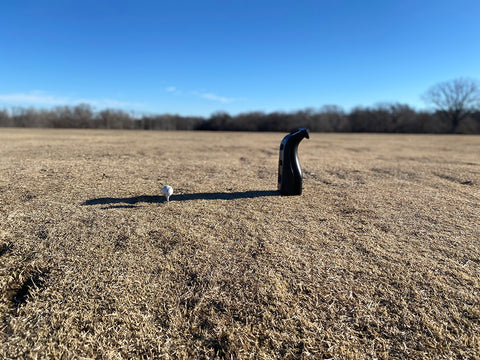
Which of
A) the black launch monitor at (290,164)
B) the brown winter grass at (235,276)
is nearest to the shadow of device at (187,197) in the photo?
the brown winter grass at (235,276)

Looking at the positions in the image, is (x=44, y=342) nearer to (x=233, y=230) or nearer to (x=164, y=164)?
(x=233, y=230)

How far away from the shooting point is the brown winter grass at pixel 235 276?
1.64m

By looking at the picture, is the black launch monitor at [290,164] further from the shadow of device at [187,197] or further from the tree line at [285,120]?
the tree line at [285,120]

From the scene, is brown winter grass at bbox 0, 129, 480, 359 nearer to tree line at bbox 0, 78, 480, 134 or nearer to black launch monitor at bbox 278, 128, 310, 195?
black launch monitor at bbox 278, 128, 310, 195

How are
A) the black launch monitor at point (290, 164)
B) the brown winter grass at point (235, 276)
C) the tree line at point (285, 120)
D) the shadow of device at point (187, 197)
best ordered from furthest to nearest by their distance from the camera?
the tree line at point (285, 120), the black launch monitor at point (290, 164), the shadow of device at point (187, 197), the brown winter grass at point (235, 276)

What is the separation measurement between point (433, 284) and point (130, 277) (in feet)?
8.56

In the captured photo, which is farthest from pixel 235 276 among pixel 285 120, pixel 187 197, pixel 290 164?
pixel 285 120

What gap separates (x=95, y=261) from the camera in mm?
2393

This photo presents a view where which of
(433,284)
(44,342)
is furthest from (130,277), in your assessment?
(433,284)

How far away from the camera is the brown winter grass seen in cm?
164

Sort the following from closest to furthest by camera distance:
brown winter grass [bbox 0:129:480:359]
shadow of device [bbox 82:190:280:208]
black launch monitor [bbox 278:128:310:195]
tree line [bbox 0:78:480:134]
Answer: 1. brown winter grass [bbox 0:129:480:359]
2. shadow of device [bbox 82:190:280:208]
3. black launch monitor [bbox 278:128:310:195]
4. tree line [bbox 0:78:480:134]

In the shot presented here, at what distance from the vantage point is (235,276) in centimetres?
223

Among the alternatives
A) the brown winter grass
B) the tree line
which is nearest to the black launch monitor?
the brown winter grass

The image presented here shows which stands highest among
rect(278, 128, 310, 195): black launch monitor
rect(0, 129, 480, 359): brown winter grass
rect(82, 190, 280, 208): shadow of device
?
rect(278, 128, 310, 195): black launch monitor
